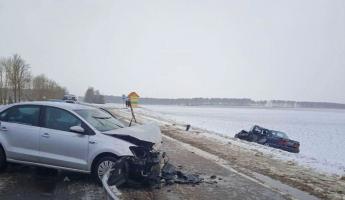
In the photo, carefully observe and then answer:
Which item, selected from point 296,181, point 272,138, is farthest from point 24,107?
point 272,138

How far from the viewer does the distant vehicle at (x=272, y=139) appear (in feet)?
85.8

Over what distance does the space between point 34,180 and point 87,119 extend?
1.70 metres

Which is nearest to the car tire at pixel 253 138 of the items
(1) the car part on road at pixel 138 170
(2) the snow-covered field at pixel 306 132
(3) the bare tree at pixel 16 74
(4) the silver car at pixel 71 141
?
(2) the snow-covered field at pixel 306 132

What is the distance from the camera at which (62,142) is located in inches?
326

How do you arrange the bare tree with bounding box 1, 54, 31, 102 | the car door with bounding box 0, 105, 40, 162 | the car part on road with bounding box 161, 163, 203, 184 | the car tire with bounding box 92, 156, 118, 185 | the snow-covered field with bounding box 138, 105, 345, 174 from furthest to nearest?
the bare tree with bounding box 1, 54, 31, 102, the snow-covered field with bounding box 138, 105, 345, 174, the car part on road with bounding box 161, 163, 203, 184, the car door with bounding box 0, 105, 40, 162, the car tire with bounding box 92, 156, 118, 185

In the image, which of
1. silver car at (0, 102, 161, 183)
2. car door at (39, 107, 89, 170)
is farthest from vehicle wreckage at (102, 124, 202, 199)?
car door at (39, 107, 89, 170)

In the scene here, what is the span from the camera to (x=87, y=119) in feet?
28.2

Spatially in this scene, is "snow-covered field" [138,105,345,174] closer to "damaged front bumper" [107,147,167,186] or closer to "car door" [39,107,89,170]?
"damaged front bumper" [107,147,167,186]

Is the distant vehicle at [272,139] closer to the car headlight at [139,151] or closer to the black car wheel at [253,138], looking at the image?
the black car wheel at [253,138]

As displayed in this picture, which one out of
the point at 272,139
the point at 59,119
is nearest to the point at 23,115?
the point at 59,119

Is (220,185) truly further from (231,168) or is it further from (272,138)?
(272,138)

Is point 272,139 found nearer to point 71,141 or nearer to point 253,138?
point 253,138

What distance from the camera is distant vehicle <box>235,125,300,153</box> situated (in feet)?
85.8

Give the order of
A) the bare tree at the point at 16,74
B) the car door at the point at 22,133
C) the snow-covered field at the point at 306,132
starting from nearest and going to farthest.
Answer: the car door at the point at 22,133 < the snow-covered field at the point at 306,132 < the bare tree at the point at 16,74
